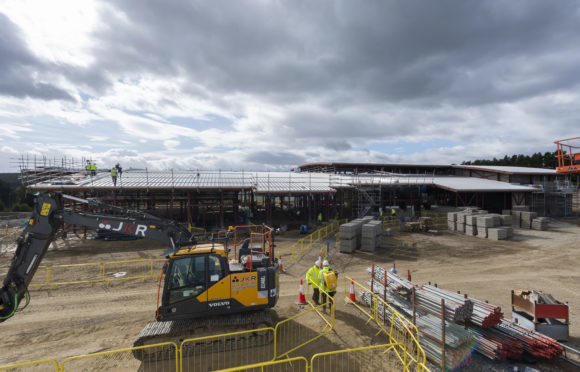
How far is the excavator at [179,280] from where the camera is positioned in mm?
7068

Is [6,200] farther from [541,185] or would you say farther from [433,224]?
[541,185]

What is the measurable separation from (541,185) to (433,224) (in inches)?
917

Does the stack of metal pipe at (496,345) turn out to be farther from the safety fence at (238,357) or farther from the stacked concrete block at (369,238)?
the stacked concrete block at (369,238)

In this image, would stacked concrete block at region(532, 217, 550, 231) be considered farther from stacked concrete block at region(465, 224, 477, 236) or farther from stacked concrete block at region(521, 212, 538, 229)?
Result: stacked concrete block at region(465, 224, 477, 236)

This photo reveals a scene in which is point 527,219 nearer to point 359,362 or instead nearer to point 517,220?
point 517,220

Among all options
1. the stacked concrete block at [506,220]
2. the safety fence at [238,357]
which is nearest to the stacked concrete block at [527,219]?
the stacked concrete block at [506,220]

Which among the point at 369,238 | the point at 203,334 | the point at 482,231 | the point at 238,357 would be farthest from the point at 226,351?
the point at 482,231

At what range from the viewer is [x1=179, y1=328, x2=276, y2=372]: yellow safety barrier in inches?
276

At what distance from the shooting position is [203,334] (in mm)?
7434

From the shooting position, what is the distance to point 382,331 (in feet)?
28.2

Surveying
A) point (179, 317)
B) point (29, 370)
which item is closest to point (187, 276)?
point (179, 317)

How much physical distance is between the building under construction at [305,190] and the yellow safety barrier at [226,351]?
657 inches

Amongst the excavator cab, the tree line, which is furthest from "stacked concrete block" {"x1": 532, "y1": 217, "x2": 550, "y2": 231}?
the tree line

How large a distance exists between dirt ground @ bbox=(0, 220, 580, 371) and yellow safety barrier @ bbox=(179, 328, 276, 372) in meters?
1.35
